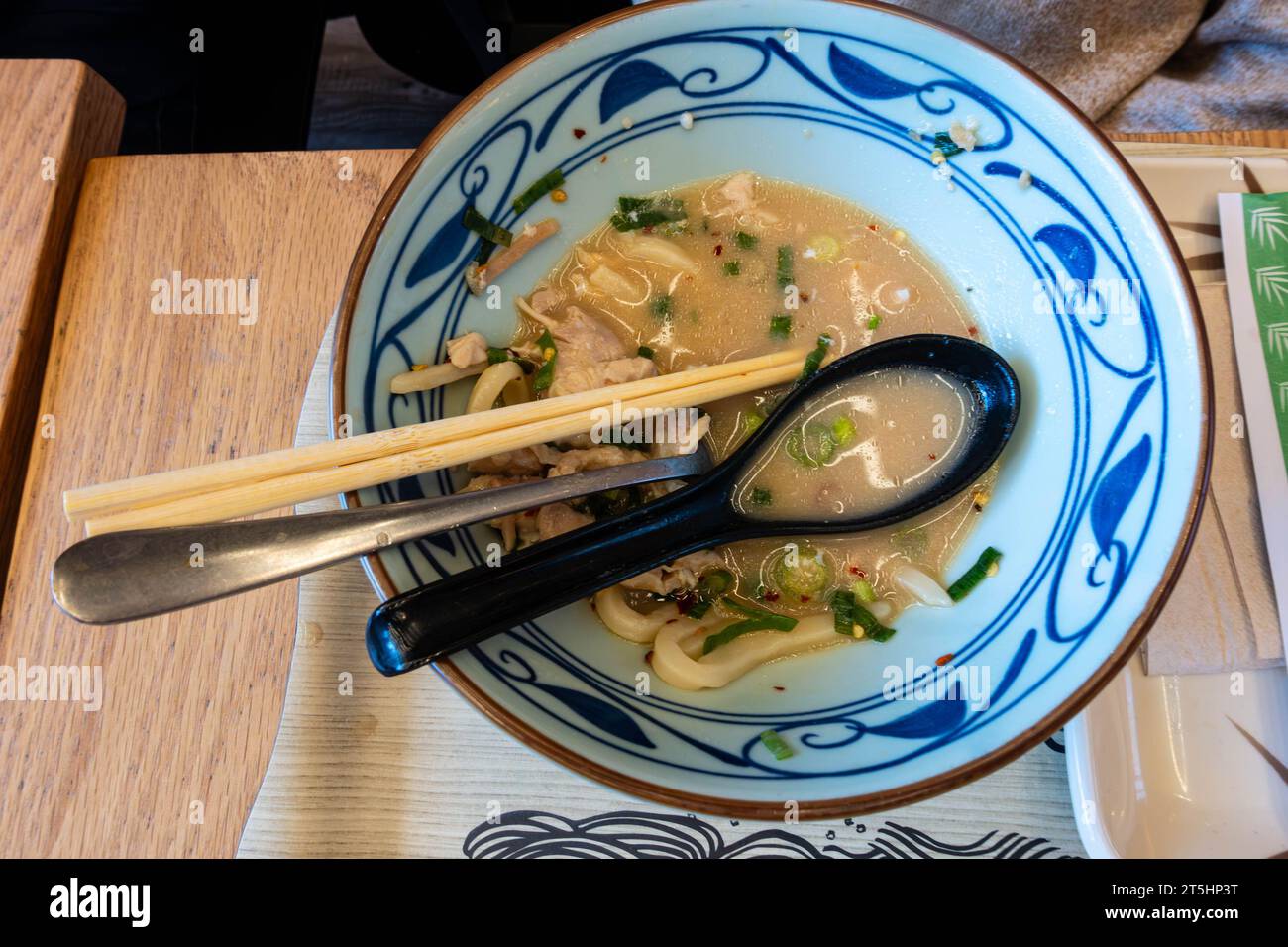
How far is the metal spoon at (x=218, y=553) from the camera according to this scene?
87 centimetres

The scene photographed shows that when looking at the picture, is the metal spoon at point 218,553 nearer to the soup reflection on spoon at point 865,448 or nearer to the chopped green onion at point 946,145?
the soup reflection on spoon at point 865,448

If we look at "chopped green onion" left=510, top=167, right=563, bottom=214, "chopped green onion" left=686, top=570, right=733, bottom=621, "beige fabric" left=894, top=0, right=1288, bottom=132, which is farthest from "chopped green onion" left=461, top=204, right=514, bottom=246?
"beige fabric" left=894, top=0, right=1288, bottom=132

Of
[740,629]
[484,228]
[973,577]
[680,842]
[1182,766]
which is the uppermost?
[484,228]

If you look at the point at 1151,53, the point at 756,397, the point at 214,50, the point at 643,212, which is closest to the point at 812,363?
the point at 756,397

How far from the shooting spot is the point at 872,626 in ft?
3.94

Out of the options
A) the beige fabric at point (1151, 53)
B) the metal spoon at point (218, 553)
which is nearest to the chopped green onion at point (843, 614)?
the metal spoon at point (218, 553)

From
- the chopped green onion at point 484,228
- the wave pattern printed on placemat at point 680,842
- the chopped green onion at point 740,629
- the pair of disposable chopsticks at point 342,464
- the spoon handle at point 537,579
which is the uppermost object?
the chopped green onion at point 484,228

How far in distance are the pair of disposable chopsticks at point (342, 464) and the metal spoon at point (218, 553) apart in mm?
44

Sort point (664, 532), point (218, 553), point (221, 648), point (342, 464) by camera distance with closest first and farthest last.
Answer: point (218, 553)
point (342, 464)
point (664, 532)
point (221, 648)

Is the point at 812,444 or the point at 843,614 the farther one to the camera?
the point at 812,444

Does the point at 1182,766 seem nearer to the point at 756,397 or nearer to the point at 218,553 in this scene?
the point at 756,397

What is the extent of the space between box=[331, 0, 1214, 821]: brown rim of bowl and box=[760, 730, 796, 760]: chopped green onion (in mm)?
99

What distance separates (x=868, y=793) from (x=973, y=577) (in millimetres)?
385
